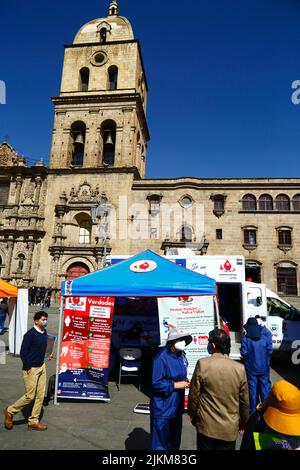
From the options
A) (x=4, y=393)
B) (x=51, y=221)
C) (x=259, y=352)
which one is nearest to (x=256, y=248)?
(x=51, y=221)

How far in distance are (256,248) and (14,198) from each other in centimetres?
2586

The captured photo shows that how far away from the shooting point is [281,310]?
11570 mm

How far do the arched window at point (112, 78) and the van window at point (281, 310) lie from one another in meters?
31.2

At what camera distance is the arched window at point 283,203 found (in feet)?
90.0

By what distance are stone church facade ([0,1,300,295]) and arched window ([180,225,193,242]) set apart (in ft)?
0.32

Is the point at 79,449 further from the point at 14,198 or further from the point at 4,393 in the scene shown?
the point at 14,198

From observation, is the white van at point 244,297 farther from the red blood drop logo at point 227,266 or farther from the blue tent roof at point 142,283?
the blue tent roof at point 142,283

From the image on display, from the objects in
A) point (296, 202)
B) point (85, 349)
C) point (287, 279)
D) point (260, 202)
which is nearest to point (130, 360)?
point (85, 349)

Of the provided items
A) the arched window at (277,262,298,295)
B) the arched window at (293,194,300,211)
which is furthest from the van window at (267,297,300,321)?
the arched window at (293,194,300,211)

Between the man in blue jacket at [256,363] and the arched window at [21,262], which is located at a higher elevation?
the arched window at [21,262]

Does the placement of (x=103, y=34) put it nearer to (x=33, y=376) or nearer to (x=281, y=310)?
(x=281, y=310)

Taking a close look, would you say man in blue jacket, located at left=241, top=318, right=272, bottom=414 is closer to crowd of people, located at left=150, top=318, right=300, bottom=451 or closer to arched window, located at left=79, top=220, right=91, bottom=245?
crowd of people, located at left=150, top=318, right=300, bottom=451

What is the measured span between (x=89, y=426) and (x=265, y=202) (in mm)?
26617

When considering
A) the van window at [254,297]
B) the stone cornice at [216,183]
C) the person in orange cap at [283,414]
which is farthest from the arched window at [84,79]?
the person in orange cap at [283,414]
